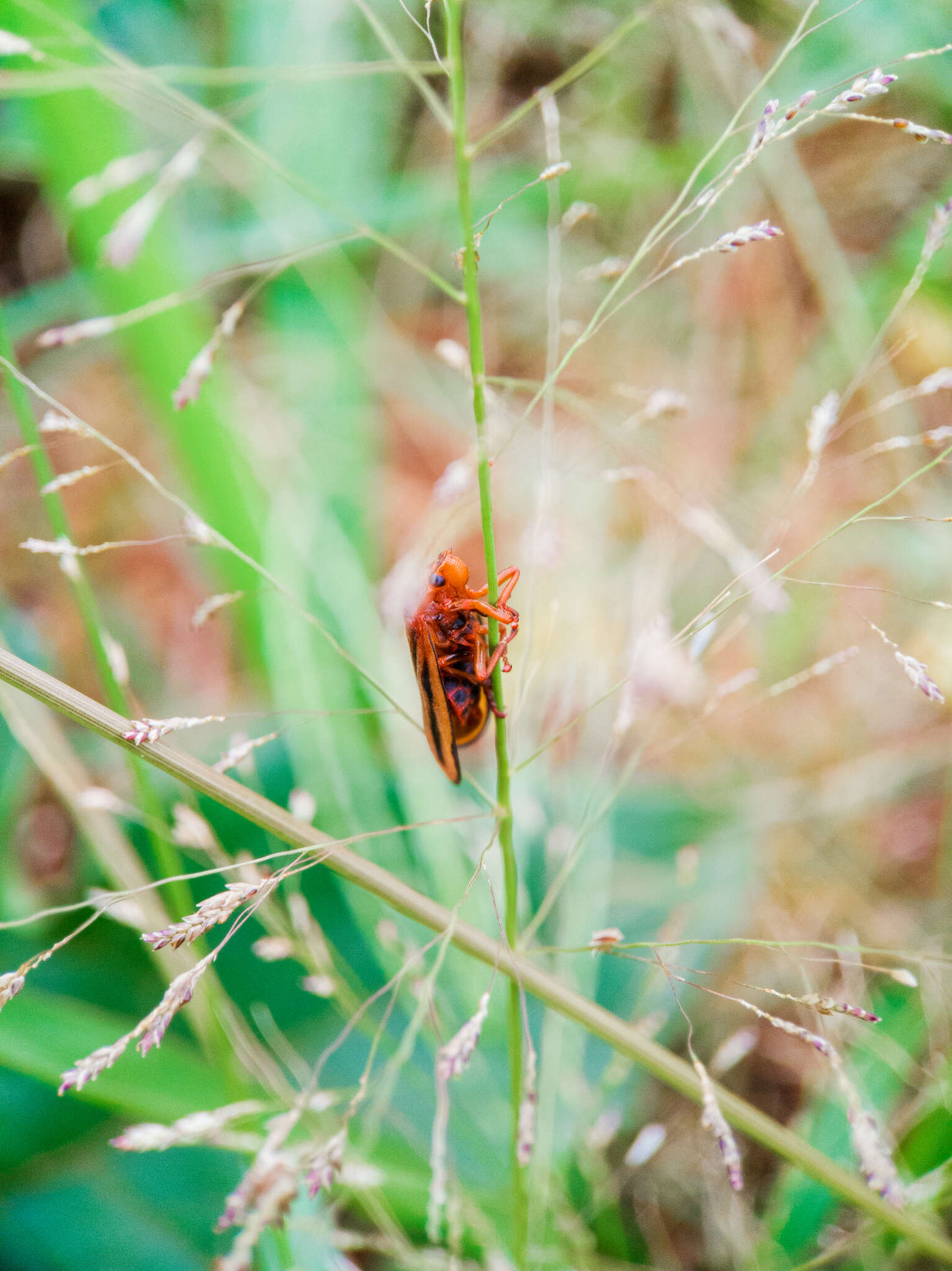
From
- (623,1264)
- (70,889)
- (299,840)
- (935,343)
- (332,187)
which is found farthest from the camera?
(332,187)

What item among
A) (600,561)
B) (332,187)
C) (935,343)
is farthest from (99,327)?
(935,343)

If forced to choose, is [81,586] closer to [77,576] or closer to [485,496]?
[77,576]

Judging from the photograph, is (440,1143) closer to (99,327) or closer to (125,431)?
(99,327)

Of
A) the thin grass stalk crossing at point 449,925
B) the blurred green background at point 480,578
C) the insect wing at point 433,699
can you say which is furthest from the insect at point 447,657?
the thin grass stalk crossing at point 449,925

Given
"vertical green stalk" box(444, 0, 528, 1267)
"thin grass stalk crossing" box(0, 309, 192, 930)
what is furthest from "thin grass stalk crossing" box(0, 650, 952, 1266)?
"thin grass stalk crossing" box(0, 309, 192, 930)

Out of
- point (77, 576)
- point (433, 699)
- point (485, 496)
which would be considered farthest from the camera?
point (433, 699)

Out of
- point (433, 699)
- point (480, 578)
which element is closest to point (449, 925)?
point (433, 699)
